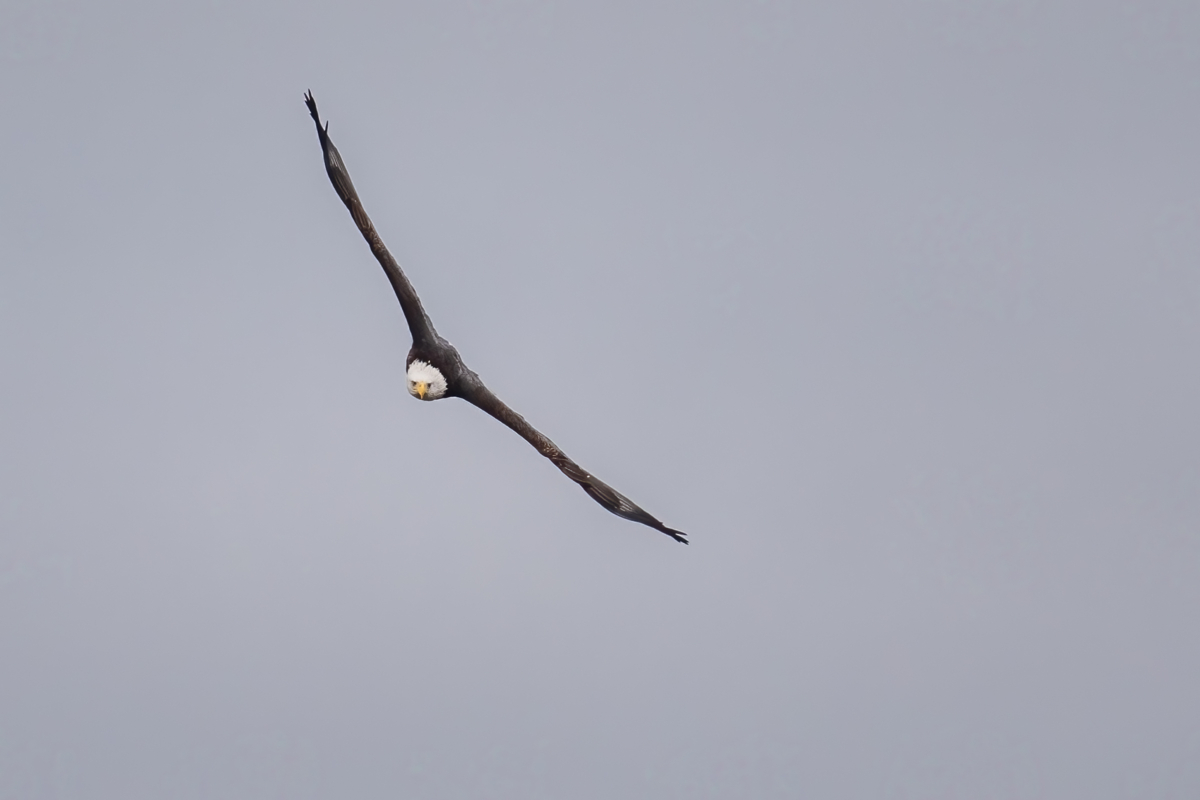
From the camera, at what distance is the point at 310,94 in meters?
21.1

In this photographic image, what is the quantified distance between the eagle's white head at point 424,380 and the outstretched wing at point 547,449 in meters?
0.54

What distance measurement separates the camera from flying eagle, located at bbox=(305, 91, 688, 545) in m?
21.5

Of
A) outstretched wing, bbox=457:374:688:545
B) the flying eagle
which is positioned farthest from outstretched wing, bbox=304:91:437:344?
outstretched wing, bbox=457:374:688:545

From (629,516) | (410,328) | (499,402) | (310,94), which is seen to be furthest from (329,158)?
(629,516)

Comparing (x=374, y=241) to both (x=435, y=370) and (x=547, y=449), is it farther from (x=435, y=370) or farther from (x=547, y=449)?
(x=547, y=449)

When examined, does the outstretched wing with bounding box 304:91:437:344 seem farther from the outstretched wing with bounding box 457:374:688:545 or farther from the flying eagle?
the outstretched wing with bounding box 457:374:688:545

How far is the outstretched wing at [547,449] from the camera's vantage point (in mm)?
22000

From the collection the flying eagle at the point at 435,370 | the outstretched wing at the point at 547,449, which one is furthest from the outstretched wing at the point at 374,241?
the outstretched wing at the point at 547,449

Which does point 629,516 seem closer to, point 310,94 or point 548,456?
point 548,456

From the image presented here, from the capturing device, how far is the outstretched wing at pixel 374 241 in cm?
2159

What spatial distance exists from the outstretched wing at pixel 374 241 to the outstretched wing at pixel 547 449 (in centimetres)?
115

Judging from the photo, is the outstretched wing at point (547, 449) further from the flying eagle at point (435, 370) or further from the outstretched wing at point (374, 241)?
the outstretched wing at point (374, 241)

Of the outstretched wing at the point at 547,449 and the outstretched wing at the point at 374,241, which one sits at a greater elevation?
the outstretched wing at the point at 374,241

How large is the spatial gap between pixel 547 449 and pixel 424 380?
2.33 metres
